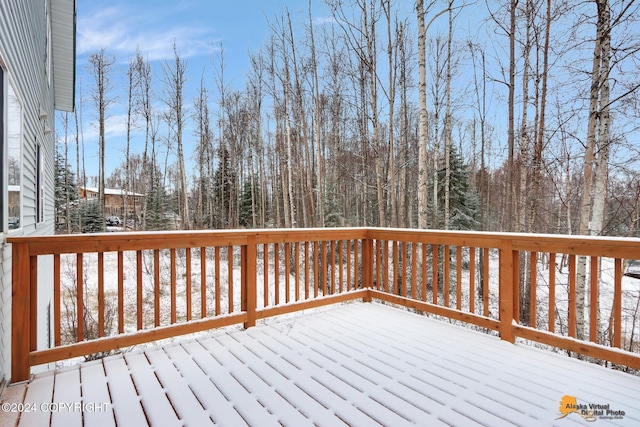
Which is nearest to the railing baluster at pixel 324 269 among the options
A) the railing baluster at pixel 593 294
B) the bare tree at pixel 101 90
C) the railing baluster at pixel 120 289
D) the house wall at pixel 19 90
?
the railing baluster at pixel 120 289

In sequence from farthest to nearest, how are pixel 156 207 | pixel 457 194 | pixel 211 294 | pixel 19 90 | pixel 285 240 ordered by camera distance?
pixel 156 207
pixel 457 194
pixel 211 294
pixel 285 240
pixel 19 90

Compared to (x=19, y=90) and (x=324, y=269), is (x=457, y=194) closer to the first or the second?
(x=324, y=269)

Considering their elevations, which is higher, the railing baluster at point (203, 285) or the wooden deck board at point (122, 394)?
the railing baluster at point (203, 285)

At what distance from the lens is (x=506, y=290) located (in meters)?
2.99

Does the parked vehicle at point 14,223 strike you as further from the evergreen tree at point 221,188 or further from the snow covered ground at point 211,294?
the evergreen tree at point 221,188

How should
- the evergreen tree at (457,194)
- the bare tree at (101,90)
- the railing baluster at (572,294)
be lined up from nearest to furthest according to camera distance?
the railing baluster at (572,294), the evergreen tree at (457,194), the bare tree at (101,90)

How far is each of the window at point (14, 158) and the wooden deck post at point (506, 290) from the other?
13.5 ft

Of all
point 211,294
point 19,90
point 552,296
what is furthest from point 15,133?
point 211,294

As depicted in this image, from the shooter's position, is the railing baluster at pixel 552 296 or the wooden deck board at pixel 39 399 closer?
the wooden deck board at pixel 39 399

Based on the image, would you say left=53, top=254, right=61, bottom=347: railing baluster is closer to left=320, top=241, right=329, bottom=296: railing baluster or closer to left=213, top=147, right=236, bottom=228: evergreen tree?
left=320, top=241, right=329, bottom=296: railing baluster

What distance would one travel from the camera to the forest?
507 cm

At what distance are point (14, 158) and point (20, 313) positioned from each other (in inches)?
57.0

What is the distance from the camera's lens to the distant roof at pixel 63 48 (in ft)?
21.9

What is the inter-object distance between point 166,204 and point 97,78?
752 cm
